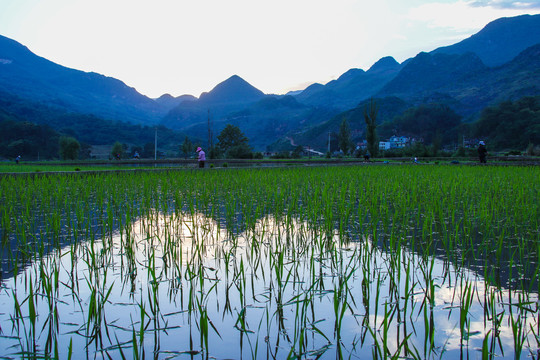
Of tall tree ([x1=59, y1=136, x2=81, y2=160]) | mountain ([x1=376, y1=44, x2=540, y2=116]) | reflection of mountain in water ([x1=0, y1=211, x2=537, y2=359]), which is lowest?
reflection of mountain in water ([x1=0, y1=211, x2=537, y2=359])

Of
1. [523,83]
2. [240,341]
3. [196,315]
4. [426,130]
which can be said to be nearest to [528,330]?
[240,341]

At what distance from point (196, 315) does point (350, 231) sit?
273 centimetres

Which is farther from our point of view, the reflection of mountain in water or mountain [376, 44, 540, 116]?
mountain [376, 44, 540, 116]

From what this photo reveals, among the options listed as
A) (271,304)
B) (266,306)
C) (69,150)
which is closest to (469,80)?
(69,150)

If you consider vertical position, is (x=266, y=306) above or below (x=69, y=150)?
below

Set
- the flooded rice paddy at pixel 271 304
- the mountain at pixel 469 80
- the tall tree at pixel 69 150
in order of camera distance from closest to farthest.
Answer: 1. the flooded rice paddy at pixel 271 304
2. the tall tree at pixel 69 150
3. the mountain at pixel 469 80

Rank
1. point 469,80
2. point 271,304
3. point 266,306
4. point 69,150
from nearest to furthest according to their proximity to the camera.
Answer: point 266,306 < point 271,304 < point 69,150 < point 469,80

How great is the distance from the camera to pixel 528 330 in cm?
218

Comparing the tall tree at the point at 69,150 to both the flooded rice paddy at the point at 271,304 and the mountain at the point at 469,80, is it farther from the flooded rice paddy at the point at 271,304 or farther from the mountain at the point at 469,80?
the mountain at the point at 469,80

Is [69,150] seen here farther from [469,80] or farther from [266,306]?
[469,80]

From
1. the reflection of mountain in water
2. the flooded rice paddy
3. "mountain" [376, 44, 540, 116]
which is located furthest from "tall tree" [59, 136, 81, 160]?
"mountain" [376, 44, 540, 116]

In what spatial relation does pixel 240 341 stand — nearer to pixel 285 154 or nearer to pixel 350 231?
pixel 350 231

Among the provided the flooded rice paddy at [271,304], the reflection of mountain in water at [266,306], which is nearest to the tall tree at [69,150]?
the flooded rice paddy at [271,304]

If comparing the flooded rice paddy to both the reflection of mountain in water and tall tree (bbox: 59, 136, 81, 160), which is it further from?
tall tree (bbox: 59, 136, 81, 160)
